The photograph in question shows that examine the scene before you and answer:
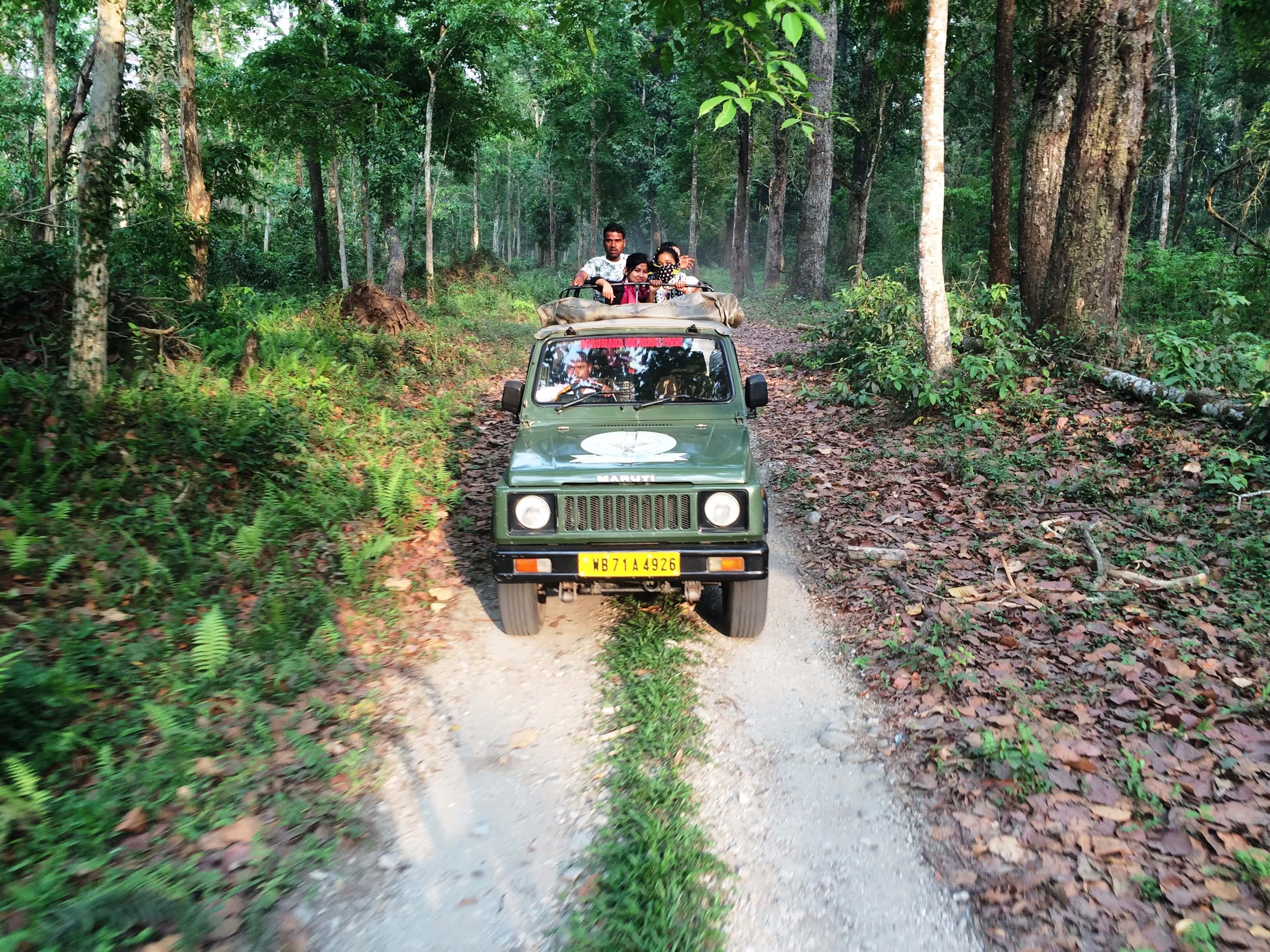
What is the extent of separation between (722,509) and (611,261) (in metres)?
6.44

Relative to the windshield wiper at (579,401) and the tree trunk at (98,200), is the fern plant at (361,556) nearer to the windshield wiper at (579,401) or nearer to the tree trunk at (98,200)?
the windshield wiper at (579,401)

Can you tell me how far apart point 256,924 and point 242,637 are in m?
2.02

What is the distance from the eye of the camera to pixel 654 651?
4.80 meters

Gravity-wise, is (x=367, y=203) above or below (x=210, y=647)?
above

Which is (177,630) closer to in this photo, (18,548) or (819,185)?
(18,548)

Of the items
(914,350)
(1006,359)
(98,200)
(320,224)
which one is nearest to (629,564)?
(98,200)

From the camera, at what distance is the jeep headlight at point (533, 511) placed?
450 centimetres

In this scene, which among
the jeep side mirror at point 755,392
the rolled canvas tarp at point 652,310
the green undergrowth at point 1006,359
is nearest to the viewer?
the jeep side mirror at point 755,392

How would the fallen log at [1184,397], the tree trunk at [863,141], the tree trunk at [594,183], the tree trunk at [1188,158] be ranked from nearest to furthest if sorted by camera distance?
the fallen log at [1184,397]
the tree trunk at [863,141]
the tree trunk at [1188,158]
the tree trunk at [594,183]

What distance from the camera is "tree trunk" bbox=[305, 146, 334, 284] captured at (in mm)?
Result: 20828

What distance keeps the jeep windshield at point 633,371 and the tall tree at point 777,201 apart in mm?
20721

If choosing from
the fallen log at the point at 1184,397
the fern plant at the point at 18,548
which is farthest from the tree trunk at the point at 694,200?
the fern plant at the point at 18,548

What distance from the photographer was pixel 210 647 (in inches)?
162

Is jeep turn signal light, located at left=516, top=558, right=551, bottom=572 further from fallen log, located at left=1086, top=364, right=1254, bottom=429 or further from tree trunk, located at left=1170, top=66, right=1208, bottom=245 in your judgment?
tree trunk, located at left=1170, top=66, right=1208, bottom=245
